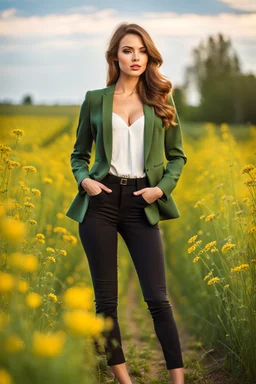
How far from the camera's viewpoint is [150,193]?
3.26 meters

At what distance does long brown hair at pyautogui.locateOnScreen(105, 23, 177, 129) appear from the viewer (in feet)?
11.1

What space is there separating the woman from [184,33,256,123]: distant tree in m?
26.3

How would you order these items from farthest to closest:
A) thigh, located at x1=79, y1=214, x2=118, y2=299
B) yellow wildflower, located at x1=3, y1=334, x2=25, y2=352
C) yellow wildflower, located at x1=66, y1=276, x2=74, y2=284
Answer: yellow wildflower, located at x1=66, y1=276, x2=74, y2=284, thigh, located at x1=79, y1=214, x2=118, y2=299, yellow wildflower, located at x1=3, y1=334, x2=25, y2=352

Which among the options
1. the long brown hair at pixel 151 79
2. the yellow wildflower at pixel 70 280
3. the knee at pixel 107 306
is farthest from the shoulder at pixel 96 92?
the yellow wildflower at pixel 70 280

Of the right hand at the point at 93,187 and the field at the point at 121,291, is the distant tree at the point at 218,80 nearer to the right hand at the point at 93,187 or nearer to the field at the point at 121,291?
the field at the point at 121,291

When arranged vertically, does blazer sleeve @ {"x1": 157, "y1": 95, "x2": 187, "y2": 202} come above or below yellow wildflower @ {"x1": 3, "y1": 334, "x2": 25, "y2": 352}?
above

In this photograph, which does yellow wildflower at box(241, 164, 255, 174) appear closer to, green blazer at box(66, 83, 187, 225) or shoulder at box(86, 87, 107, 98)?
green blazer at box(66, 83, 187, 225)

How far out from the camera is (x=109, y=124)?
10.8 ft

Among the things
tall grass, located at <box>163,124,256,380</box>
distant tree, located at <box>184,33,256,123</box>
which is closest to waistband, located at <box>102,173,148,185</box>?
tall grass, located at <box>163,124,256,380</box>

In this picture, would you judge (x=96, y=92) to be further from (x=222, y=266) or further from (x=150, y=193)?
(x=222, y=266)

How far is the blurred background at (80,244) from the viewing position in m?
1.88

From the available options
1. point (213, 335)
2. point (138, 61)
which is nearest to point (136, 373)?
point (213, 335)

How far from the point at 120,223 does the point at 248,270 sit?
0.88 m

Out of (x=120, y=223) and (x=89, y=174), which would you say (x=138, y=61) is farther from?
(x=120, y=223)
